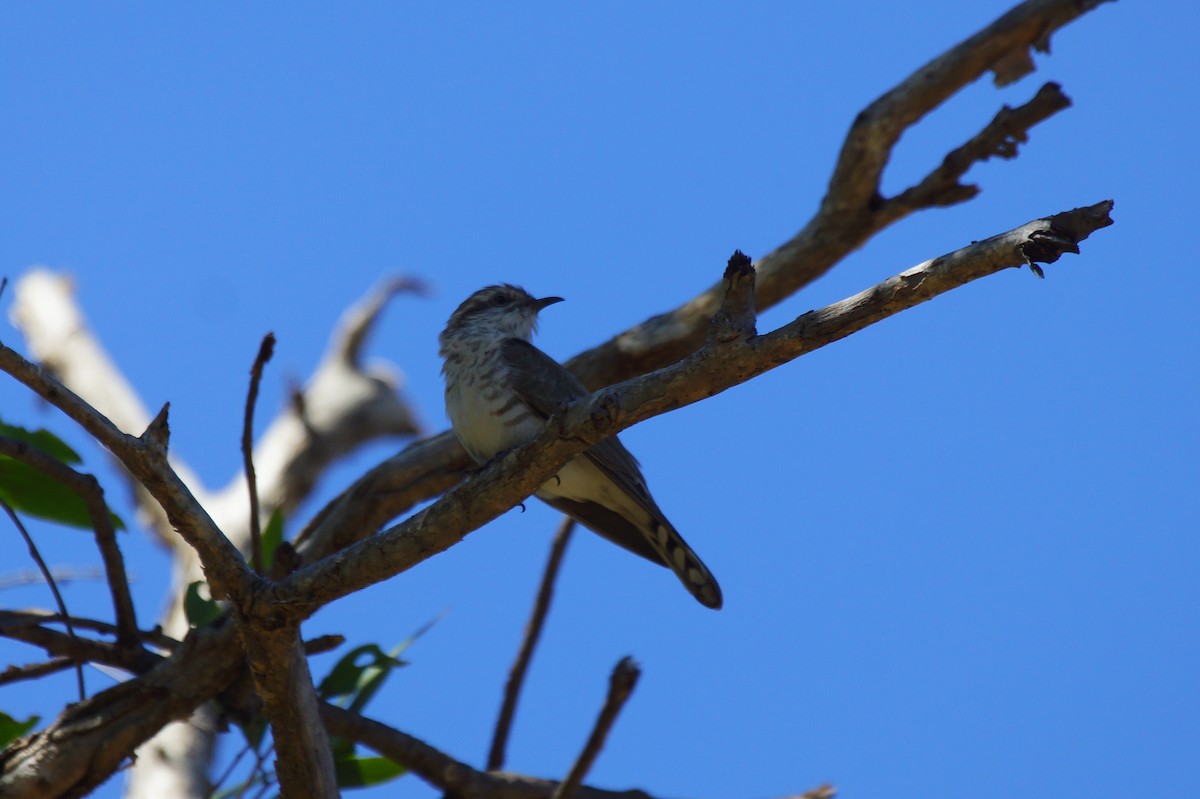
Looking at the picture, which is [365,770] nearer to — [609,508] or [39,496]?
[609,508]

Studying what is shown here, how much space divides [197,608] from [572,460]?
208cm

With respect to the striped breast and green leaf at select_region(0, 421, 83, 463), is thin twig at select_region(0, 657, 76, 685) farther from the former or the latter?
the striped breast

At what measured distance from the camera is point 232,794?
6.16 m

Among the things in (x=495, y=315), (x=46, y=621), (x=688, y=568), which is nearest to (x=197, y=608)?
(x=46, y=621)

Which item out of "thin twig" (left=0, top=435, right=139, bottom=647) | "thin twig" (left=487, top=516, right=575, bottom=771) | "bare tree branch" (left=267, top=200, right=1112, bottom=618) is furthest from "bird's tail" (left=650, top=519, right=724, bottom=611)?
"thin twig" (left=0, top=435, right=139, bottom=647)

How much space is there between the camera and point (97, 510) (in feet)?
17.6

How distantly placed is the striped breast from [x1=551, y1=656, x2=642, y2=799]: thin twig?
2340mm

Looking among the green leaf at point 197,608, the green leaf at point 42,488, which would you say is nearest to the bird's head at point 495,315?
the green leaf at point 197,608

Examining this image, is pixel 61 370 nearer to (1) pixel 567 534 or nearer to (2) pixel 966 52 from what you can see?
(1) pixel 567 534

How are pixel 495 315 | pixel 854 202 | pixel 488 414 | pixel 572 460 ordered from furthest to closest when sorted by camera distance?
1. pixel 495 315
2. pixel 854 202
3. pixel 488 414
4. pixel 572 460

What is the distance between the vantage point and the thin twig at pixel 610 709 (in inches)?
156

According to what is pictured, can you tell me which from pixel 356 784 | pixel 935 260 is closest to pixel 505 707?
pixel 356 784

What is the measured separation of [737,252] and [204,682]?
3376 millimetres

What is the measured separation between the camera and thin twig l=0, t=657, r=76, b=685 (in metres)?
5.63
